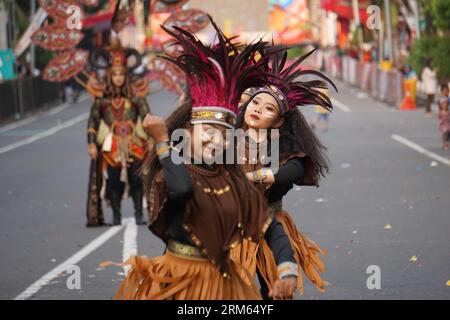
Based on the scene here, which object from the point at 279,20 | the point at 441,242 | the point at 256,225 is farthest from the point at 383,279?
the point at 279,20

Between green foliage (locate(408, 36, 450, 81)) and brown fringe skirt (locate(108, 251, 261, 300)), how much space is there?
34.4 metres

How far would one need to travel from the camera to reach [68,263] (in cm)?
1283

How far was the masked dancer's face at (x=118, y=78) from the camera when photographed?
50.6 feet

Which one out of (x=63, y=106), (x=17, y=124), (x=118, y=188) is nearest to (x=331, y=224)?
(x=118, y=188)

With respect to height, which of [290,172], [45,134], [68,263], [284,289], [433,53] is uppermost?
[290,172]

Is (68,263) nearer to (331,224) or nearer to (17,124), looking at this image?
(331,224)

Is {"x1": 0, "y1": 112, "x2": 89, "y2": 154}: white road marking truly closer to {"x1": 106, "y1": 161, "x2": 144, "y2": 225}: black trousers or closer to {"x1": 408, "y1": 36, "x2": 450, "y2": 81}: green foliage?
{"x1": 408, "y1": 36, "x2": 450, "y2": 81}: green foliage

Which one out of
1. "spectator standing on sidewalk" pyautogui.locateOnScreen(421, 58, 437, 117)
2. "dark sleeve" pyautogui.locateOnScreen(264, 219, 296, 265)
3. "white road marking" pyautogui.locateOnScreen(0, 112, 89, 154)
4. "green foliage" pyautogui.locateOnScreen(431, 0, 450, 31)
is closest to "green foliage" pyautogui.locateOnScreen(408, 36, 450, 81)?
"spectator standing on sidewalk" pyautogui.locateOnScreen(421, 58, 437, 117)

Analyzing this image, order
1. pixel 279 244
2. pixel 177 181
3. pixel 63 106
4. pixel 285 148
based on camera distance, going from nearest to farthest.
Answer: pixel 177 181 → pixel 279 244 → pixel 285 148 → pixel 63 106

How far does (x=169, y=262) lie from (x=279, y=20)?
120229mm

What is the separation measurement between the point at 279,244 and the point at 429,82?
3371 centimetres

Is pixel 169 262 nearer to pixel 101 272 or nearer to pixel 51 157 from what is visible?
pixel 101 272

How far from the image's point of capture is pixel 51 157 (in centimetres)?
2706

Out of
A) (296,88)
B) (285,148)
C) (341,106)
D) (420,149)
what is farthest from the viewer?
(341,106)
